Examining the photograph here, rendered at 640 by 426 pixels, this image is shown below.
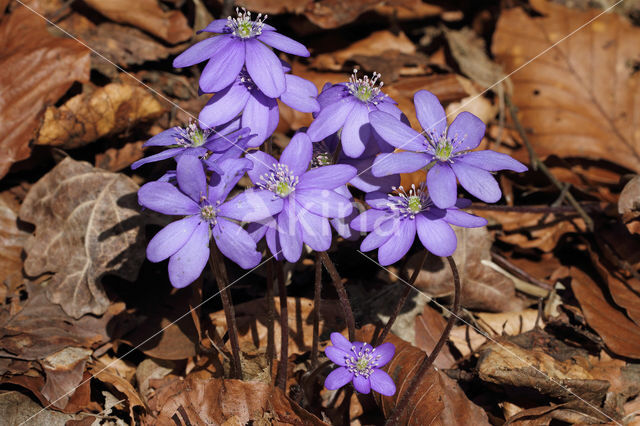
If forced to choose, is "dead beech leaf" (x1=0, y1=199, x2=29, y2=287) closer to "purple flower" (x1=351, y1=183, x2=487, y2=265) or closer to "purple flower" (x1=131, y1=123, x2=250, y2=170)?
"purple flower" (x1=131, y1=123, x2=250, y2=170)

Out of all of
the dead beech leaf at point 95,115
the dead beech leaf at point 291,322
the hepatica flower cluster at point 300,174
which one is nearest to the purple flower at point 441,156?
the hepatica flower cluster at point 300,174

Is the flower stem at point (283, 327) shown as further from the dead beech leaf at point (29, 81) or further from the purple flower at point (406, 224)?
the dead beech leaf at point (29, 81)

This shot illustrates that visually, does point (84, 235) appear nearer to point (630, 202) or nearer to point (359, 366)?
point (359, 366)

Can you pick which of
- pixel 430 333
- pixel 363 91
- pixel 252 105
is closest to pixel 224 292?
pixel 252 105

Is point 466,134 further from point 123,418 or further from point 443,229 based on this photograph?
point 123,418

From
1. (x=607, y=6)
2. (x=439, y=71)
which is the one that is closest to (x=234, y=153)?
(x=439, y=71)
